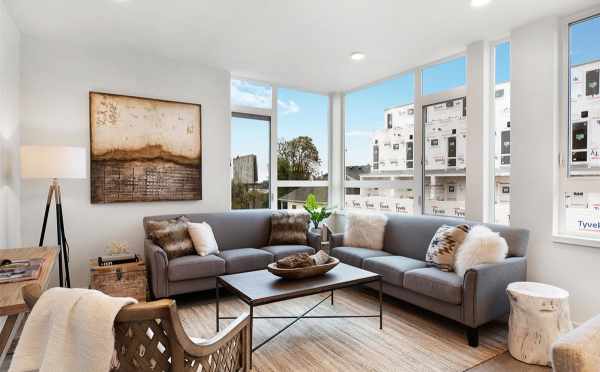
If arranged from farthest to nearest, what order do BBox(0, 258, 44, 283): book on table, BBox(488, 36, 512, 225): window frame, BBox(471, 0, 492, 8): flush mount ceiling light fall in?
BBox(488, 36, 512, 225): window frame < BBox(471, 0, 492, 8): flush mount ceiling light < BBox(0, 258, 44, 283): book on table

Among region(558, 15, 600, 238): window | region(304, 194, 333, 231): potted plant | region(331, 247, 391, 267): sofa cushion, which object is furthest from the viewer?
region(304, 194, 333, 231): potted plant

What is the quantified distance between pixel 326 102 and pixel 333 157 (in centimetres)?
91

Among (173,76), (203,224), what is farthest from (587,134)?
(173,76)

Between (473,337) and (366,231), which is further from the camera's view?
(366,231)

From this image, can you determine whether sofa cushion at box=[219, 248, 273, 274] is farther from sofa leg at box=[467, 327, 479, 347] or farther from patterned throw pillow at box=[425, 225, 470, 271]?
sofa leg at box=[467, 327, 479, 347]

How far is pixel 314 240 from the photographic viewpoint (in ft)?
14.0

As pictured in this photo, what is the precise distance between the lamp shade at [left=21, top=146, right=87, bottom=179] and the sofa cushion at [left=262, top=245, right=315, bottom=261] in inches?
80.5

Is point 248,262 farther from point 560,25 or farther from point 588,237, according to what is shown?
point 560,25

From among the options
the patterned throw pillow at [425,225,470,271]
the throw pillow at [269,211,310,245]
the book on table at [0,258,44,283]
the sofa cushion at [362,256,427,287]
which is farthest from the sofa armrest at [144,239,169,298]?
the patterned throw pillow at [425,225,470,271]

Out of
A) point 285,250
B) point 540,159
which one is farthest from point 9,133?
point 540,159

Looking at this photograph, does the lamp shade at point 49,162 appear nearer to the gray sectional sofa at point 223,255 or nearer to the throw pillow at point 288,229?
the gray sectional sofa at point 223,255

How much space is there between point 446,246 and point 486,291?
0.54m

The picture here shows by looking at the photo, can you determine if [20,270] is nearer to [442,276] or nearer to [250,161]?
[442,276]

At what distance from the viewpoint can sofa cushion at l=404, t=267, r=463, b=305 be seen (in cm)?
265
